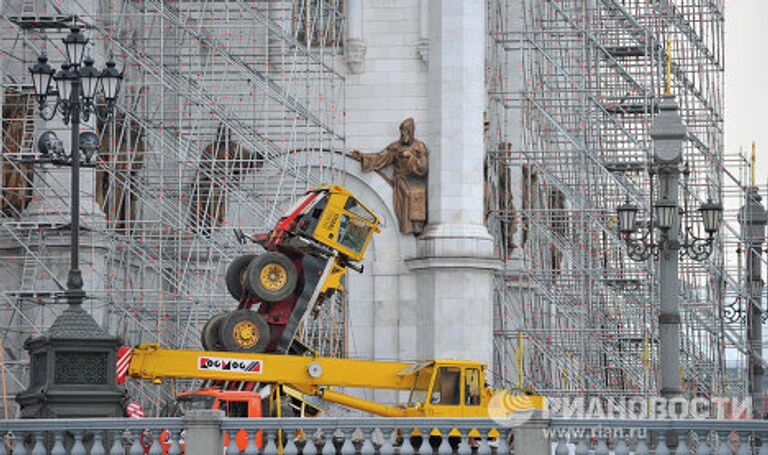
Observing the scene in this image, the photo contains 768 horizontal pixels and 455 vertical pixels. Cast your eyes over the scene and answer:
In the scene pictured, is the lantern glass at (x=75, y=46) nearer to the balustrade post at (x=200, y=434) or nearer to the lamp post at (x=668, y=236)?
the lamp post at (x=668, y=236)

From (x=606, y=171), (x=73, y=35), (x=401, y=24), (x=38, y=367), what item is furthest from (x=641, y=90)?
(x=38, y=367)

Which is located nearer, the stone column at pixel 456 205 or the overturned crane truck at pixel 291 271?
the overturned crane truck at pixel 291 271

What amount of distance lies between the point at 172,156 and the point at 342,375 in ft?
33.6

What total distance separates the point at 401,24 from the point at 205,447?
25.9m

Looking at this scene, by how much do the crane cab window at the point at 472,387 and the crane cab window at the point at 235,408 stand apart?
3.71 m

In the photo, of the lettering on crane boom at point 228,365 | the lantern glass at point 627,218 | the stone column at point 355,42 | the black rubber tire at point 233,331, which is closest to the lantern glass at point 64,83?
the lettering on crane boom at point 228,365

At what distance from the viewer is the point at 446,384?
3791 centimetres

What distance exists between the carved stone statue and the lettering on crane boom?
37.3ft

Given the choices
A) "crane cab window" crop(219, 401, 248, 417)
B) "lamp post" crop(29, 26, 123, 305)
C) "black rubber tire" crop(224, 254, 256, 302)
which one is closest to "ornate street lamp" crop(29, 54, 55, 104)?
"lamp post" crop(29, 26, 123, 305)

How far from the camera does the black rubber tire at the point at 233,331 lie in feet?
130

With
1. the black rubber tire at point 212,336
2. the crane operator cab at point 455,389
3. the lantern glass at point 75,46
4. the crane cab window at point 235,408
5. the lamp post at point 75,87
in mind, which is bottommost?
the crane cab window at point 235,408

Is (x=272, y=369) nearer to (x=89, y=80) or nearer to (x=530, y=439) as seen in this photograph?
(x=89, y=80)

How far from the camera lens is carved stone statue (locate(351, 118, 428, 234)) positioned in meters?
49.5

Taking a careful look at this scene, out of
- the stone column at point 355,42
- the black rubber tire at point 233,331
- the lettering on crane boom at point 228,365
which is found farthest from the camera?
the stone column at point 355,42
